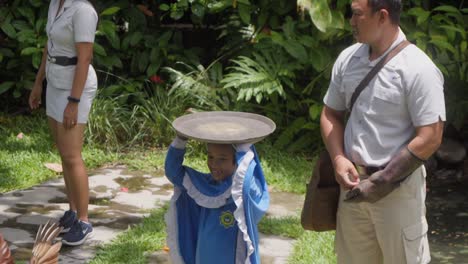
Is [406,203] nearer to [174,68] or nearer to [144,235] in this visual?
[144,235]

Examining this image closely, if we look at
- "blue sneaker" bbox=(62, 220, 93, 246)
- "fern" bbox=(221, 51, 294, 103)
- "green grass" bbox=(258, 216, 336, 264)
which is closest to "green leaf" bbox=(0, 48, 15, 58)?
"fern" bbox=(221, 51, 294, 103)

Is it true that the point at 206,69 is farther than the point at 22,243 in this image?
Yes

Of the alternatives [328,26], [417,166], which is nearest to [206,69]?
[328,26]

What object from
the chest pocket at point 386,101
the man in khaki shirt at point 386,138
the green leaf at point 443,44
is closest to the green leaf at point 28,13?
the green leaf at point 443,44

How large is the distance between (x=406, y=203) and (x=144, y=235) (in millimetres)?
2347

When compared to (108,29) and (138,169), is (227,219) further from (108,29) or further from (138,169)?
(108,29)

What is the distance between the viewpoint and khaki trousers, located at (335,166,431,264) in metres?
3.70

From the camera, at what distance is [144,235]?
560cm

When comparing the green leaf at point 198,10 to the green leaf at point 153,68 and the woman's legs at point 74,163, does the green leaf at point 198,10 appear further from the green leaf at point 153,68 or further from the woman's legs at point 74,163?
the woman's legs at point 74,163

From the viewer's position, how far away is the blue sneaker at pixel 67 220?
5.54 m

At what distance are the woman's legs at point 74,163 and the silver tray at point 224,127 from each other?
151 cm

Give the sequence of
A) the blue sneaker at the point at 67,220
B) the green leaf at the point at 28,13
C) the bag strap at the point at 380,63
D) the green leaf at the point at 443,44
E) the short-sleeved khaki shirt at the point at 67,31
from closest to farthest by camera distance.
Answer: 1. the bag strap at the point at 380,63
2. the short-sleeved khaki shirt at the point at 67,31
3. the blue sneaker at the point at 67,220
4. the green leaf at the point at 443,44
5. the green leaf at the point at 28,13

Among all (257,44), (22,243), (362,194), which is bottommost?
(22,243)

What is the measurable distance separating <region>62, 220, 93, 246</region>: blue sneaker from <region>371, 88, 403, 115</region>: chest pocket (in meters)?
2.51
